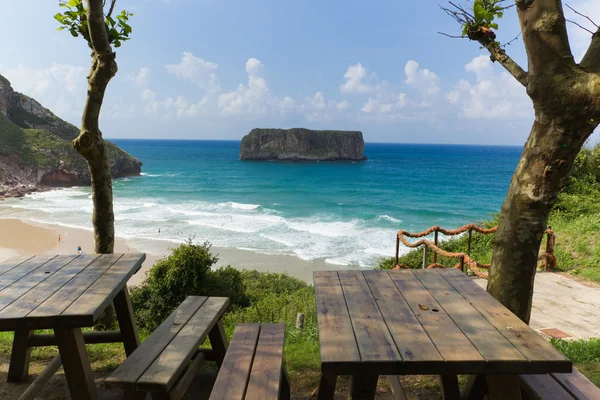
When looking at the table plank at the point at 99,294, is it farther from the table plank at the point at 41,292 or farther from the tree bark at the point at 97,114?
the tree bark at the point at 97,114

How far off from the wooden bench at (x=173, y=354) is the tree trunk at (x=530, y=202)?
92.4 inches

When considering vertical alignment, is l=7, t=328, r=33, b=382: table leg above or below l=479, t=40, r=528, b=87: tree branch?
below

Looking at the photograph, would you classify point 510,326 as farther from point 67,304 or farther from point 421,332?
point 67,304

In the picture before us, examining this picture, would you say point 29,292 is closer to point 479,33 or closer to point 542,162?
point 542,162

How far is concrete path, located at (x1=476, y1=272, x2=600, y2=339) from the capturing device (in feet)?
18.2

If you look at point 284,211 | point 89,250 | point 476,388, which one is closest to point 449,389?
point 476,388

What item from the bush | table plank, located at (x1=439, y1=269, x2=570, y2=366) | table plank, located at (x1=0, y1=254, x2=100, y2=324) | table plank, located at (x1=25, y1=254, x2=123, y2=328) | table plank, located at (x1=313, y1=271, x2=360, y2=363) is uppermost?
table plank, located at (x1=439, y1=269, x2=570, y2=366)

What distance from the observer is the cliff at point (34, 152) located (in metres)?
45.3

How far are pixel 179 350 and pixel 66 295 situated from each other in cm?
89

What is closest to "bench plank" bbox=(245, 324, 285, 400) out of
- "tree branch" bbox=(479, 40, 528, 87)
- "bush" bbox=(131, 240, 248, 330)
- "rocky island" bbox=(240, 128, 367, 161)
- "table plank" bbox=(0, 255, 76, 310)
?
"table plank" bbox=(0, 255, 76, 310)

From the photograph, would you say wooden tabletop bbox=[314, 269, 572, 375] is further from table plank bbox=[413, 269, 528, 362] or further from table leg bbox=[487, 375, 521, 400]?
table leg bbox=[487, 375, 521, 400]

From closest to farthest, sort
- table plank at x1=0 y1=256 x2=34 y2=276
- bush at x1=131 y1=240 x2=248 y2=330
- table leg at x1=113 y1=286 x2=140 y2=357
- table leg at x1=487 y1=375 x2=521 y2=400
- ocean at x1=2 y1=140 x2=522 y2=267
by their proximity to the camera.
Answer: table leg at x1=487 y1=375 x2=521 y2=400 < table plank at x1=0 y1=256 x2=34 y2=276 < table leg at x1=113 y1=286 x2=140 y2=357 < bush at x1=131 y1=240 x2=248 y2=330 < ocean at x1=2 y1=140 x2=522 y2=267

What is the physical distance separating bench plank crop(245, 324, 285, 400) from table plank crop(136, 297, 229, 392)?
0.42 metres

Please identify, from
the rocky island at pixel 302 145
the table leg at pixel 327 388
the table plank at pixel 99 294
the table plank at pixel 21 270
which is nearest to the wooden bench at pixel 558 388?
the table leg at pixel 327 388
